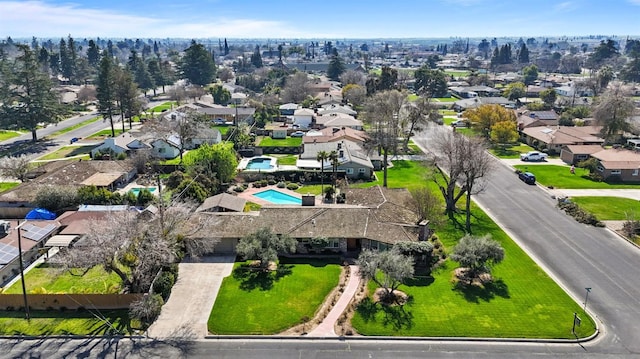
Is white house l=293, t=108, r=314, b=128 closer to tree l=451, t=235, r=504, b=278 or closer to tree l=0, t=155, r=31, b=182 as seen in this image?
tree l=0, t=155, r=31, b=182

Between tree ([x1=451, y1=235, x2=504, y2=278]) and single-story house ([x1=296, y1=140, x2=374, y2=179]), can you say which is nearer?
tree ([x1=451, y1=235, x2=504, y2=278])

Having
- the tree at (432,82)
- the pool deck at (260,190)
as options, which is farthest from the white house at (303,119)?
the tree at (432,82)

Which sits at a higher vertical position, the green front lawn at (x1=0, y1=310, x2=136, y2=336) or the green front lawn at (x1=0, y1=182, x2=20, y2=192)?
the green front lawn at (x1=0, y1=182, x2=20, y2=192)

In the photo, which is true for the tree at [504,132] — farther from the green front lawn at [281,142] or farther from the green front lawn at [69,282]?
the green front lawn at [69,282]

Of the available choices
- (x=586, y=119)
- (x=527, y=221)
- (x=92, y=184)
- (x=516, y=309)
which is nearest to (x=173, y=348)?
(x=516, y=309)

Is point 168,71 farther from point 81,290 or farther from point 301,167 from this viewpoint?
point 81,290

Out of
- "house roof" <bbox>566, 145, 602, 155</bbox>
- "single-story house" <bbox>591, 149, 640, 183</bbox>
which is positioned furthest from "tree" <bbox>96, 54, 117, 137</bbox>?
"single-story house" <bbox>591, 149, 640, 183</bbox>
